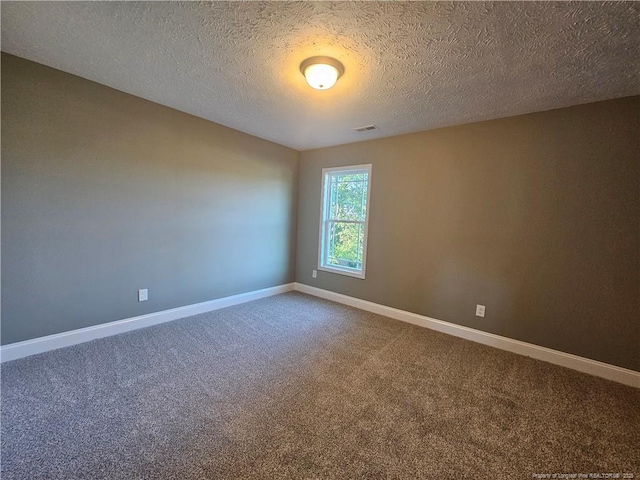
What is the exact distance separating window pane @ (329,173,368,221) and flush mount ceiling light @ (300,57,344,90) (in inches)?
77.2

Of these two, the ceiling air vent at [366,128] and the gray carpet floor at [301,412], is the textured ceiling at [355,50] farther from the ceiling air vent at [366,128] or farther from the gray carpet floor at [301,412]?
the gray carpet floor at [301,412]

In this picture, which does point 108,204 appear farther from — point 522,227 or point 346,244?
point 522,227

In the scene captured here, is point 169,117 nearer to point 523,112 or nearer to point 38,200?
point 38,200

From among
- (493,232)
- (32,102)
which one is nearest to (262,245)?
(32,102)

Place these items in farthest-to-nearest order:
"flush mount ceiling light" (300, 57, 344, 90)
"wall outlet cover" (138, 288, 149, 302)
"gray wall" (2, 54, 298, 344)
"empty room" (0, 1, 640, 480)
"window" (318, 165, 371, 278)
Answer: "window" (318, 165, 371, 278) → "wall outlet cover" (138, 288, 149, 302) → "gray wall" (2, 54, 298, 344) → "flush mount ceiling light" (300, 57, 344, 90) → "empty room" (0, 1, 640, 480)

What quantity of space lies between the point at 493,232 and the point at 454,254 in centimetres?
45

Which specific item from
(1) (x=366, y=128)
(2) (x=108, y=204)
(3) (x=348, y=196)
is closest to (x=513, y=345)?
(3) (x=348, y=196)

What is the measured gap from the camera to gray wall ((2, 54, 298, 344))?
2154mm

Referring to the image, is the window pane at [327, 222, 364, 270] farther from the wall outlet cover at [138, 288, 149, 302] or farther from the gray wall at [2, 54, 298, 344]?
the wall outlet cover at [138, 288, 149, 302]

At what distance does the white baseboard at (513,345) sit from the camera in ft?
7.35

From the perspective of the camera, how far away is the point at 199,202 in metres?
3.28

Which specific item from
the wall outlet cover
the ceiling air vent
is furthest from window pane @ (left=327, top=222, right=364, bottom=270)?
the wall outlet cover

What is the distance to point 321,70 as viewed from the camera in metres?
1.91

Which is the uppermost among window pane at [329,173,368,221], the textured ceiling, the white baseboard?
the textured ceiling
